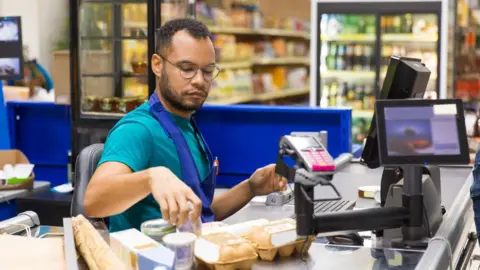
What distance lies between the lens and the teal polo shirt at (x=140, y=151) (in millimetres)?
2367

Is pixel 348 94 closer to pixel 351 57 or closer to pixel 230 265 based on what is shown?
pixel 351 57

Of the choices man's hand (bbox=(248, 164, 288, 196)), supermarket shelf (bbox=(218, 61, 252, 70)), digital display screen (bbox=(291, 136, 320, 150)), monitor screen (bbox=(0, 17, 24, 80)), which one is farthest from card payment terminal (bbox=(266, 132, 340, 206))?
supermarket shelf (bbox=(218, 61, 252, 70))

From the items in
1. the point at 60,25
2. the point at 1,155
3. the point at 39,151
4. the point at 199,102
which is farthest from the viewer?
the point at 60,25

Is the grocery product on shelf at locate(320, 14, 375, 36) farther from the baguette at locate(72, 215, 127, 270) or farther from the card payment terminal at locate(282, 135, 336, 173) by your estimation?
the baguette at locate(72, 215, 127, 270)

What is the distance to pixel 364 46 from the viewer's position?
8617 millimetres

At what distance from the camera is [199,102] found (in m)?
2.56

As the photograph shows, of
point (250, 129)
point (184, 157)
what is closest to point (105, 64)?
point (250, 129)

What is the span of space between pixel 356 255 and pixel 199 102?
2.71ft

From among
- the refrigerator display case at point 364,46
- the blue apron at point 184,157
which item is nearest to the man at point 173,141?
the blue apron at point 184,157

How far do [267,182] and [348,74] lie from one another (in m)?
6.13

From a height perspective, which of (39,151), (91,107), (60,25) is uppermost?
(60,25)

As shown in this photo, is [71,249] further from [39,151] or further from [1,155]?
[39,151]

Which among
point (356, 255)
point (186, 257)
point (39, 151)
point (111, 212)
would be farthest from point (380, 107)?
point (39, 151)

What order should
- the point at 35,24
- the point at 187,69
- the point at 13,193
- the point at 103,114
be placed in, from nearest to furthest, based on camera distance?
the point at 187,69
the point at 13,193
the point at 103,114
the point at 35,24
